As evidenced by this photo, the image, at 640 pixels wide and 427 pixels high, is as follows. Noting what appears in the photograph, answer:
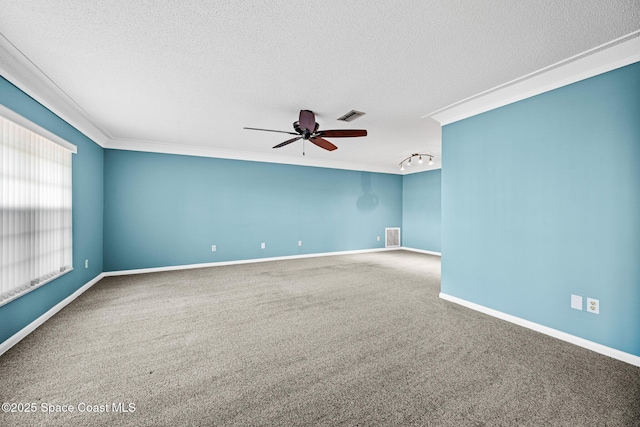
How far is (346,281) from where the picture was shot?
4.50 m

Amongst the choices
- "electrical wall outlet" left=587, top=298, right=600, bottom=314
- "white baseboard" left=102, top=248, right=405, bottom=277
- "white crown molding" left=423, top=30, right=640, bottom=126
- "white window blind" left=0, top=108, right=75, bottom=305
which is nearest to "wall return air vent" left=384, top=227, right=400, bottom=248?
"white baseboard" left=102, top=248, right=405, bottom=277

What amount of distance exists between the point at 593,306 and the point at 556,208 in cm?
92

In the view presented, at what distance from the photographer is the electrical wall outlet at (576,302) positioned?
2.42 meters

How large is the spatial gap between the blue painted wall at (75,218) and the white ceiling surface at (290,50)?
31cm

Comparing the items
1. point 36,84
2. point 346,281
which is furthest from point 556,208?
point 36,84

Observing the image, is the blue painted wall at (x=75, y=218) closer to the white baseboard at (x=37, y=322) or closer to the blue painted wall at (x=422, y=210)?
the white baseboard at (x=37, y=322)

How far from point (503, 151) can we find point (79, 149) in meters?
5.68

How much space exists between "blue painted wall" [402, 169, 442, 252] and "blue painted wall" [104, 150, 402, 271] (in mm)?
971

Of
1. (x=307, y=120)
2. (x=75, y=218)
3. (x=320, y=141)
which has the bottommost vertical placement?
(x=75, y=218)

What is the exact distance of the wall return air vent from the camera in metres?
8.04

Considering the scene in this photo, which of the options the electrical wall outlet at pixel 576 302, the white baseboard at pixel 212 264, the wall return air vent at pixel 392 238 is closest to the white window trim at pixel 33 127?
the white baseboard at pixel 212 264

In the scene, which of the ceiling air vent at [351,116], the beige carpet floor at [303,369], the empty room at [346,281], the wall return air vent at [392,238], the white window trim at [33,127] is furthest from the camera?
the wall return air vent at [392,238]

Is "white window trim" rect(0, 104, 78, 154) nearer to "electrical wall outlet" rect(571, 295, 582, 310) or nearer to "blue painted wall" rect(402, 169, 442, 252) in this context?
"electrical wall outlet" rect(571, 295, 582, 310)

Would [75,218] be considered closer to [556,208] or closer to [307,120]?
[307,120]
